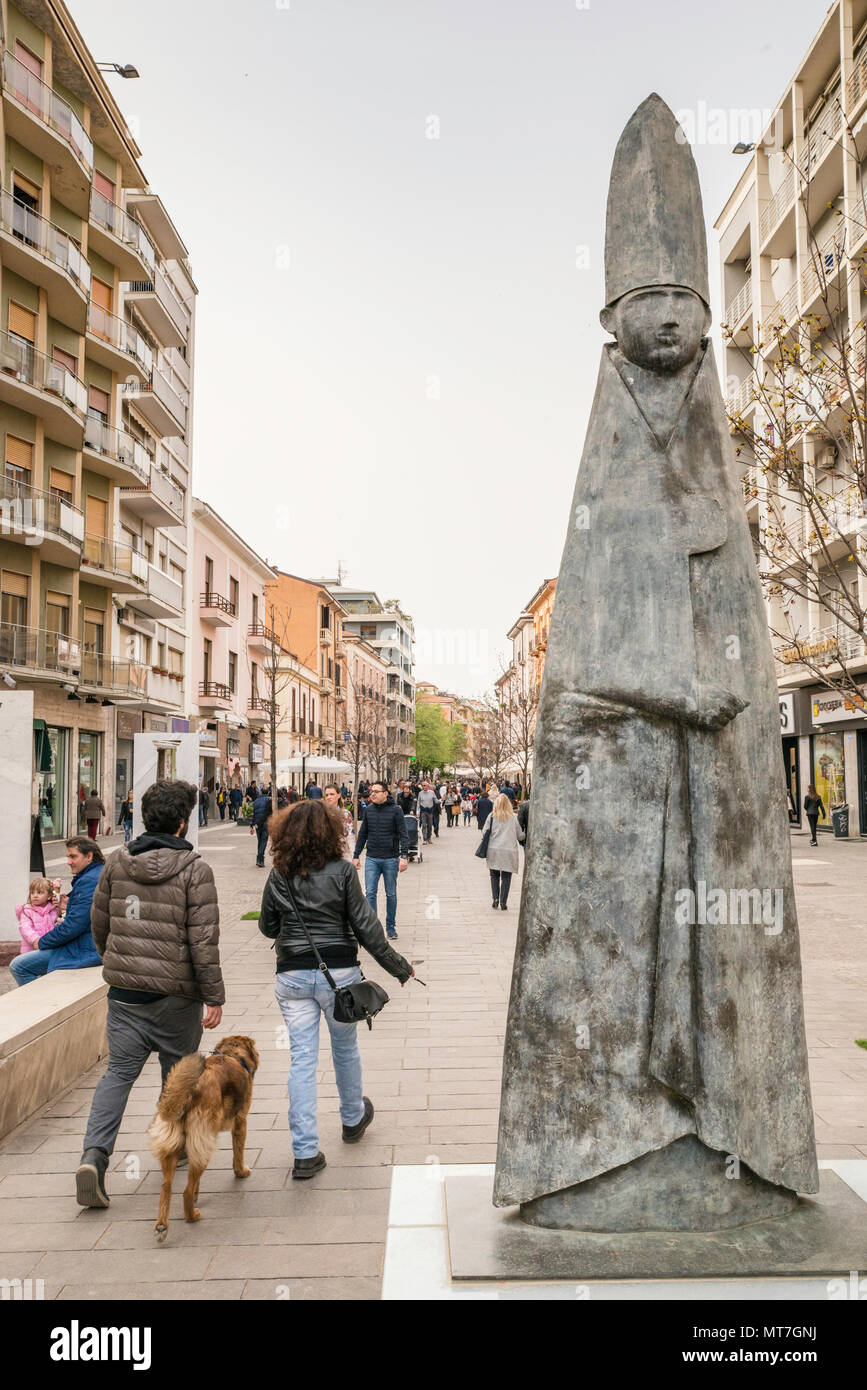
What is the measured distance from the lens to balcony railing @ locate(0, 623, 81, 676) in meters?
24.0

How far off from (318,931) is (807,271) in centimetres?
2591

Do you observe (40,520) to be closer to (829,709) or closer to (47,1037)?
(829,709)

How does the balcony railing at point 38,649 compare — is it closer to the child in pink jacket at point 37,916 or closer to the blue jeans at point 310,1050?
the child in pink jacket at point 37,916

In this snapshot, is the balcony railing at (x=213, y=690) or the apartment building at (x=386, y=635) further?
the apartment building at (x=386, y=635)

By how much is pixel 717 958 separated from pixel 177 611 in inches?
1333

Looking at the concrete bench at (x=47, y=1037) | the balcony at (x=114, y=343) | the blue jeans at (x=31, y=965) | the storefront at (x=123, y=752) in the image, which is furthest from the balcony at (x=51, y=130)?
the concrete bench at (x=47, y=1037)

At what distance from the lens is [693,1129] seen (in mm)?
3146

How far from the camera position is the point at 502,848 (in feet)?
45.3

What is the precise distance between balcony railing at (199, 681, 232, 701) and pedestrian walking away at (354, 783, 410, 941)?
3203 centimetres

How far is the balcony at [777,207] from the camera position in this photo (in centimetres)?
2667

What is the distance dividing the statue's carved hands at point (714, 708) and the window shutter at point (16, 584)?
79.1 ft

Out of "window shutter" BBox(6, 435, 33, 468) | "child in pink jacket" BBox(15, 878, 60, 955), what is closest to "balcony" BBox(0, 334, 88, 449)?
"window shutter" BBox(6, 435, 33, 468)
